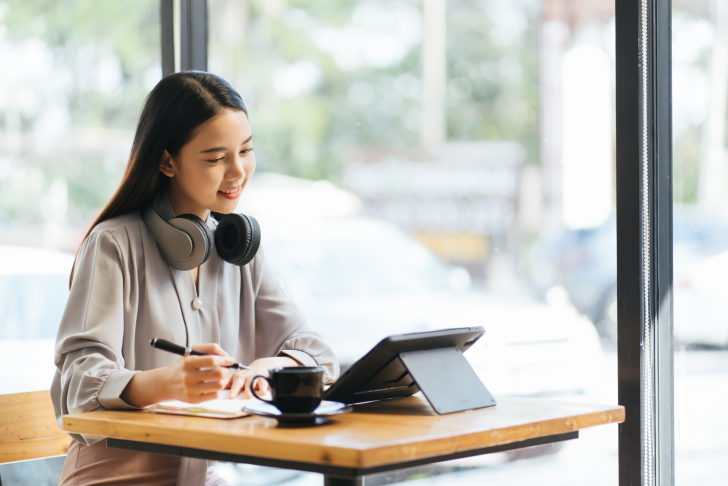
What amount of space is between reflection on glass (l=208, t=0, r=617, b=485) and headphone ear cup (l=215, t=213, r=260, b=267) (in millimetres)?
816

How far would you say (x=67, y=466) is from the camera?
4.69 ft

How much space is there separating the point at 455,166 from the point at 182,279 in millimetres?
3110

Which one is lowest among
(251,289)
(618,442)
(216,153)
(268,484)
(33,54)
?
(268,484)

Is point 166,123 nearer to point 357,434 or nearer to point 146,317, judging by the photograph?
point 146,317

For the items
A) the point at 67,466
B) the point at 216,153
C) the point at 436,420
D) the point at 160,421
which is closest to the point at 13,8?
the point at 216,153

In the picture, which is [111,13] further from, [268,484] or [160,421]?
[160,421]

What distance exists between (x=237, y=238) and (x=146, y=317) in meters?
0.24

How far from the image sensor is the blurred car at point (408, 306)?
2.03 metres

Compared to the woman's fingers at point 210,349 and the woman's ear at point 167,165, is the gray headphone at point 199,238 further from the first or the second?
the woman's fingers at point 210,349

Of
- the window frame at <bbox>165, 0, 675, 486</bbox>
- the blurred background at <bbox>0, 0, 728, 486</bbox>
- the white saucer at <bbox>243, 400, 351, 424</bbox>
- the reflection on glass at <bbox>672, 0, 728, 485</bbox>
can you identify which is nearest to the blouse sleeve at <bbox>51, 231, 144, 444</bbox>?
the white saucer at <bbox>243, 400, 351, 424</bbox>

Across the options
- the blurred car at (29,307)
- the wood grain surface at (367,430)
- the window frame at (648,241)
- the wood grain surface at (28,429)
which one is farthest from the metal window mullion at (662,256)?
the blurred car at (29,307)

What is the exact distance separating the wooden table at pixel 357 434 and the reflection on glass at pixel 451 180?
2.18 ft

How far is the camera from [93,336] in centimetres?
129

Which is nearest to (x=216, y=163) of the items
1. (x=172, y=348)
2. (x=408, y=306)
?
(x=172, y=348)
